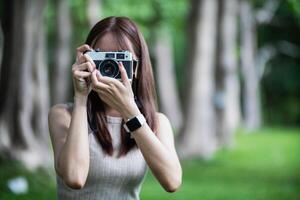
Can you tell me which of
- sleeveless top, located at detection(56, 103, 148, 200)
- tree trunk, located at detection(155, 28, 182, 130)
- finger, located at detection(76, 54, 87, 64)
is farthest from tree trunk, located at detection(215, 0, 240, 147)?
finger, located at detection(76, 54, 87, 64)

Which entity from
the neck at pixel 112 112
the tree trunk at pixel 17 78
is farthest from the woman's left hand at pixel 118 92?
the tree trunk at pixel 17 78

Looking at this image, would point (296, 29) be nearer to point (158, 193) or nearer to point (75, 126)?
point (158, 193)

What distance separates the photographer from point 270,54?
4150 cm

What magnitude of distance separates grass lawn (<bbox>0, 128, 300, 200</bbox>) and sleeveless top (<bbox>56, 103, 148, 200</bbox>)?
601 centimetres

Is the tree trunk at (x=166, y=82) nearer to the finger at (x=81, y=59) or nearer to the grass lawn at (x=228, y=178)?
the grass lawn at (x=228, y=178)

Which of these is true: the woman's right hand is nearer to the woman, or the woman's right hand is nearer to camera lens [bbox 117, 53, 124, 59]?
the woman

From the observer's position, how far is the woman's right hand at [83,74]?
332cm

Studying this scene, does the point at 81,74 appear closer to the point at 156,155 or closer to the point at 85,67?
the point at 85,67

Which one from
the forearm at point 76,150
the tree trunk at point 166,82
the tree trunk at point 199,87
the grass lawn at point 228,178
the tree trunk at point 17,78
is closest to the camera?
the forearm at point 76,150

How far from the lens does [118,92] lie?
10.9ft

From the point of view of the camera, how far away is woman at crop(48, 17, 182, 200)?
10.9 ft

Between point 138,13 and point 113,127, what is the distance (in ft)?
80.2

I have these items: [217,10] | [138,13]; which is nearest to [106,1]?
[138,13]

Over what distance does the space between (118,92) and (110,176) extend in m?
0.37
